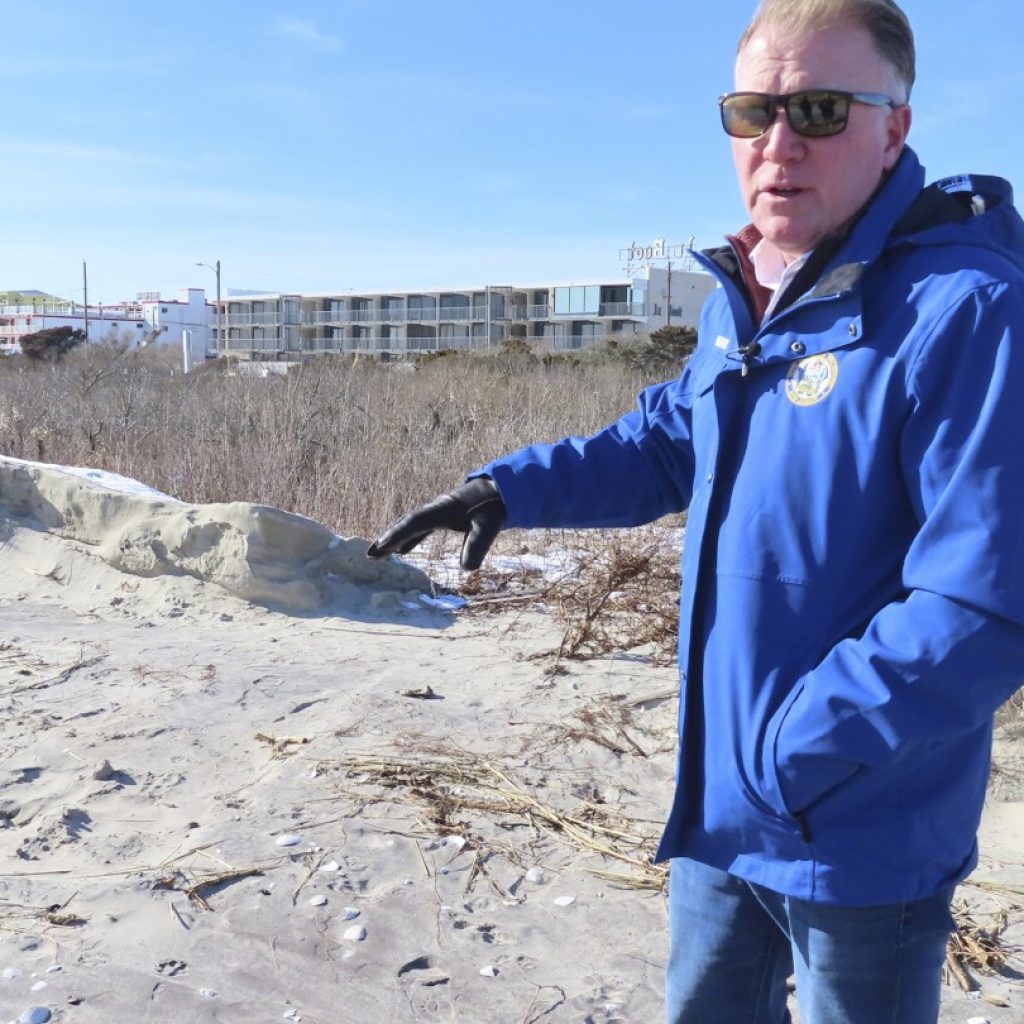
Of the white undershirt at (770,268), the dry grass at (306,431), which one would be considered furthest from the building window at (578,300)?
the white undershirt at (770,268)

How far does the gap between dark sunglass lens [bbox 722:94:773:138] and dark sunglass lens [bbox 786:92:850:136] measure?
0.13 feet

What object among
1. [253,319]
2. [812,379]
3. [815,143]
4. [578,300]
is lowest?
[812,379]

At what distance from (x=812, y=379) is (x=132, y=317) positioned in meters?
98.5

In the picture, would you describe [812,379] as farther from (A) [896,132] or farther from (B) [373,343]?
(B) [373,343]

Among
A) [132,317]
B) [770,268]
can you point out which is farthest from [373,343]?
[770,268]

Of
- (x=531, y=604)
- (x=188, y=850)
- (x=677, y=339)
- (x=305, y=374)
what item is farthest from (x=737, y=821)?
(x=677, y=339)

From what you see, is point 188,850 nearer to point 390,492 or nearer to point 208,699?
point 208,699

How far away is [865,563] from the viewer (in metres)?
1.27

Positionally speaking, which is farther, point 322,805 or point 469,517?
point 322,805

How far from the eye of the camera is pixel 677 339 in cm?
3050

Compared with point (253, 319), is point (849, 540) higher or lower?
lower

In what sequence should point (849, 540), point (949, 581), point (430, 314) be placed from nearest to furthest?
point (949, 581) < point (849, 540) < point (430, 314)

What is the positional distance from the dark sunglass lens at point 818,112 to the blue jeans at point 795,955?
3.12 feet

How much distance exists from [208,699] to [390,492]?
11.5 feet
